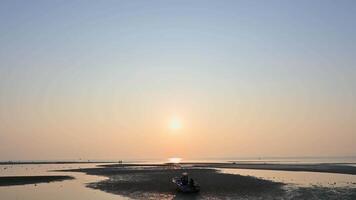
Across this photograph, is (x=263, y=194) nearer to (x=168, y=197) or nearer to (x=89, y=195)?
(x=168, y=197)

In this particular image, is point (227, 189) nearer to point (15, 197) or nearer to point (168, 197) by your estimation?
point (168, 197)

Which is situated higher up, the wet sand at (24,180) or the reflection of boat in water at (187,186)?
the wet sand at (24,180)

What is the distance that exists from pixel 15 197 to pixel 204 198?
17.3 meters

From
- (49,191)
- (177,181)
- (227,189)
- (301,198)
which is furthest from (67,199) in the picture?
(301,198)

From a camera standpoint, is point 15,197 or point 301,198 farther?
point 15,197

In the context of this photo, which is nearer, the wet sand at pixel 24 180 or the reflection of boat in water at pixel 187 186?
the reflection of boat in water at pixel 187 186

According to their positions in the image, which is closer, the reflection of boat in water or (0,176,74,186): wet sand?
the reflection of boat in water

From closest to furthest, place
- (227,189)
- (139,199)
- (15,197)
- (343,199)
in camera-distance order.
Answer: (343,199) < (139,199) < (15,197) < (227,189)

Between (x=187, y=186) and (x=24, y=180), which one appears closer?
(x=187, y=186)

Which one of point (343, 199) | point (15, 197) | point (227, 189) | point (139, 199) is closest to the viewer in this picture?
point (343, 199)

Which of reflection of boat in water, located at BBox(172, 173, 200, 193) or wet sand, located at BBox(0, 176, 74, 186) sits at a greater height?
wet sand, located at BBox(0, 176, 74, 186)

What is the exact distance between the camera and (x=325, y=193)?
3797 cm

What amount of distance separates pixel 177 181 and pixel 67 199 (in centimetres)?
1158

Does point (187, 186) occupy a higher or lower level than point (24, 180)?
lower
